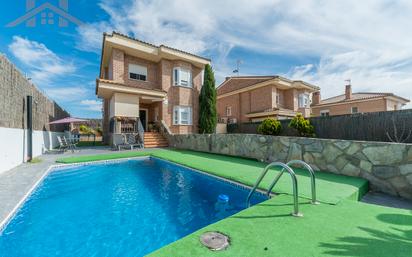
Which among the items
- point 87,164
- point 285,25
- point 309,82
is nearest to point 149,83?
point 87,164

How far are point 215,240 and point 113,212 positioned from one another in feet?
11.1

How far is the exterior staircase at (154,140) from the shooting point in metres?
17.4

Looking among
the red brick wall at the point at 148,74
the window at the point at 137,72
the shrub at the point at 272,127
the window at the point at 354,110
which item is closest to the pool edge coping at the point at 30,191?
the red brick wall at the point at 148,74

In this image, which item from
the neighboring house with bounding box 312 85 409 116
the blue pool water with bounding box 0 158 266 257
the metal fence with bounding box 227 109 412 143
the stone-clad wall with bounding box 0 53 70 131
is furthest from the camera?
the neighboring house with bounding box 312 85 409 116

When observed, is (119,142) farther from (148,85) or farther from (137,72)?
(137,72)

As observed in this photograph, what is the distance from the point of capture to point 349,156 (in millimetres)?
6832

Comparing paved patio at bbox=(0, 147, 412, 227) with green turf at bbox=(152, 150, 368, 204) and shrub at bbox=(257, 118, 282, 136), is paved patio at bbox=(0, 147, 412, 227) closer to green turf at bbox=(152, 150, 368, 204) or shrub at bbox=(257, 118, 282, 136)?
green turf at bbox=(152, 150, 368, 204)

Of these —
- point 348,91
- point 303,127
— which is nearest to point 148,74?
point 303,127

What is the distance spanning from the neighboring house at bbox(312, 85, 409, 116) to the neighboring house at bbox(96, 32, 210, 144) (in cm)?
2096

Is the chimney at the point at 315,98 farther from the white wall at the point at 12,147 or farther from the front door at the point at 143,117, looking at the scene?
the white wall at the point at 12,147

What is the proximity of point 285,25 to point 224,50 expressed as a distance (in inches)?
392

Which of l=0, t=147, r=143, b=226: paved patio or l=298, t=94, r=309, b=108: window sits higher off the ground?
l=298, t=94, r=309, b=108: window

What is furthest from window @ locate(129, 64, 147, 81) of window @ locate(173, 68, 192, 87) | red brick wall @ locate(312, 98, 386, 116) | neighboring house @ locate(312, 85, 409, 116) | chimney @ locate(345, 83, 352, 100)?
chimney @ locate(345, 83, 352, 100)

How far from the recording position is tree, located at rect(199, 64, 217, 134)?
20.6 meters
